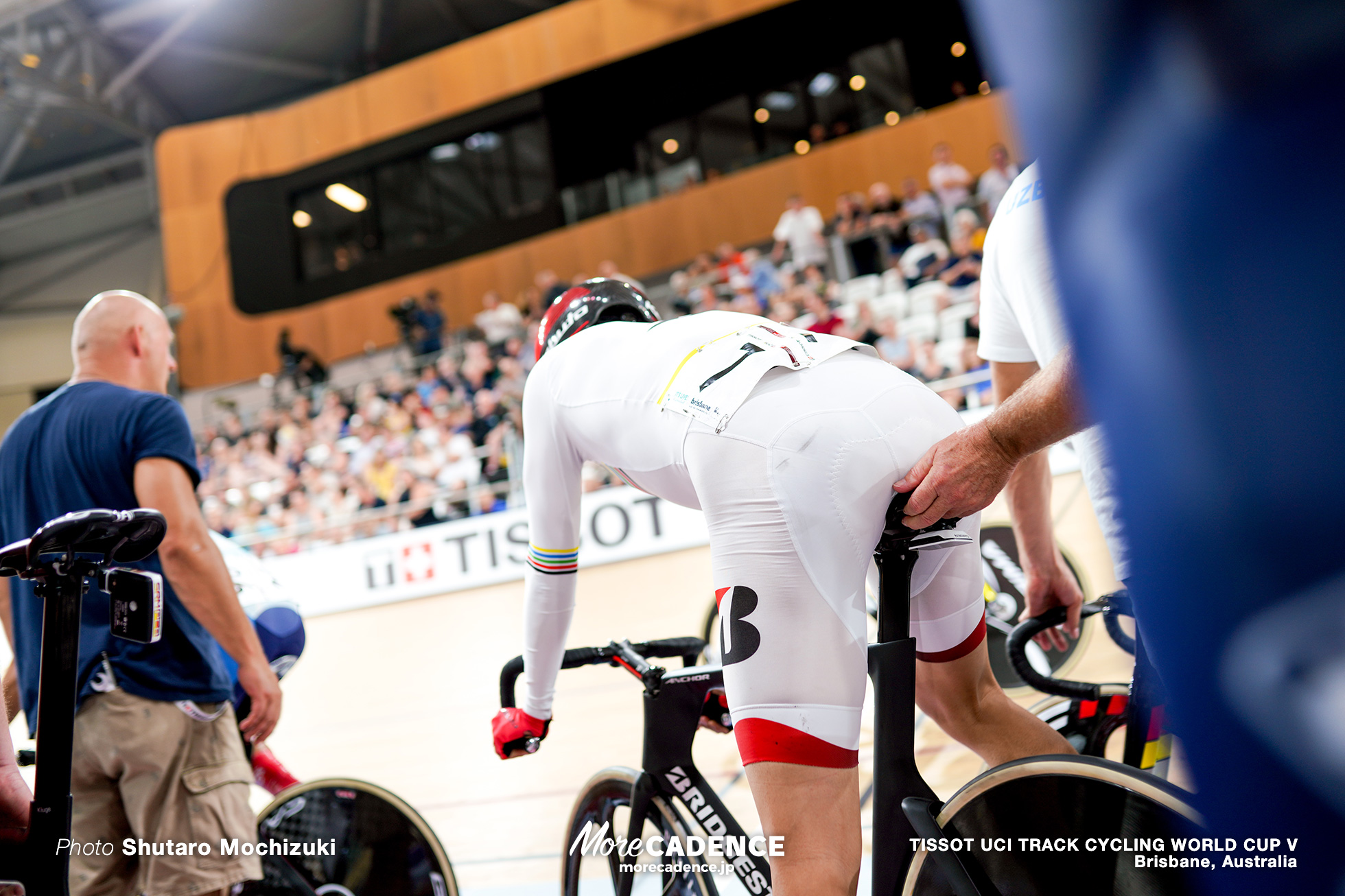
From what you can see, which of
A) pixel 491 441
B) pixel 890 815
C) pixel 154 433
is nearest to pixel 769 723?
pixel 890 815

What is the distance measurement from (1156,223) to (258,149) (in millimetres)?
19685

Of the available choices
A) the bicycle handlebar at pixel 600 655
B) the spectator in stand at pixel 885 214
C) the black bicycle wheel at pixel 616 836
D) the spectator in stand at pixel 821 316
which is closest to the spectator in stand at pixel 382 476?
the spectator in stand at pixel 821 316

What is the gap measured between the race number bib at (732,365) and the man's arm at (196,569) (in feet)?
4.04

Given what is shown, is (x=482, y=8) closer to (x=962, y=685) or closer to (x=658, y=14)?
(x=658, y=14)

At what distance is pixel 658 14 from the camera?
582 inches

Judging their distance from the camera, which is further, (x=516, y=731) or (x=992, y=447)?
(x=516, y=731)

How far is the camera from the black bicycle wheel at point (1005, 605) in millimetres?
3340

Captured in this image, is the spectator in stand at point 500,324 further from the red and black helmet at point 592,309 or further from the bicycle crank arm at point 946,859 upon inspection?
the bicycle crank arm at point 946,859

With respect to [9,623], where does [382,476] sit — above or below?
above

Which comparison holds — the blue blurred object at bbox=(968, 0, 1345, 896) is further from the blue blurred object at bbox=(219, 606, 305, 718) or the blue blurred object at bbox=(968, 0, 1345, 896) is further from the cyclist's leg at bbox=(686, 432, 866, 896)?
the blue blurred object at bbox=(219, 606, 305, 718)

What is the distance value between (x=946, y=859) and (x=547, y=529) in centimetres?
89

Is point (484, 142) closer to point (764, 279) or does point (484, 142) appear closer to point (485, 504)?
point (764, 279)

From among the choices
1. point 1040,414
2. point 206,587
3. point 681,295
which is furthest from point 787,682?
point 681,295

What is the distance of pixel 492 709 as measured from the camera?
513 centimetres
